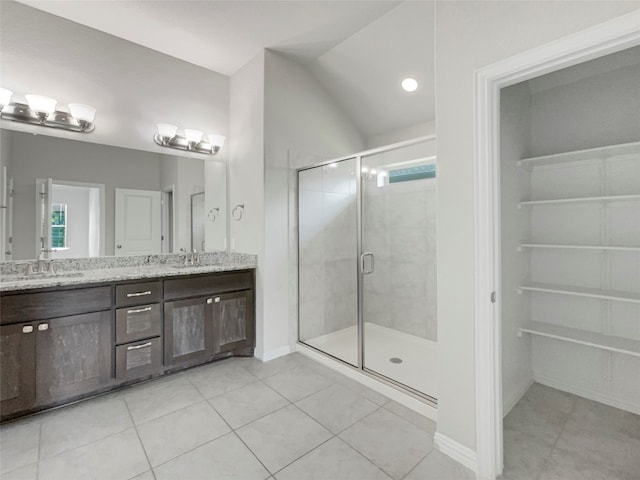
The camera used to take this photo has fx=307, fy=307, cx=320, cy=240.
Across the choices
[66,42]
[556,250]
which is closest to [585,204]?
[556,250]

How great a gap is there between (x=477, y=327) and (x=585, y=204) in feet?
5.30

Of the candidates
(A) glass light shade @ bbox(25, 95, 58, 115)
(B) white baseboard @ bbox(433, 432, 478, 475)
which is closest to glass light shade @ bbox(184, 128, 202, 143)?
(A) glass light shade @ bbox(25, 95, 58, 115)

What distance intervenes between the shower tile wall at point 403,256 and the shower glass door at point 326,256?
253 mm

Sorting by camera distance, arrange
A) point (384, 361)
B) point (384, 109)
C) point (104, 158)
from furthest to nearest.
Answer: point (384, 109) → point (384, 361) → point (104, 158)

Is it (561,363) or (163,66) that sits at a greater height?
(163,66)

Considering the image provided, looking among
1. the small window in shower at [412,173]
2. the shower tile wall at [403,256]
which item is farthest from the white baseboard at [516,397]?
the small window in shower at [412,173]

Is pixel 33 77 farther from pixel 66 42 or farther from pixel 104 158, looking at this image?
pixel 104 158

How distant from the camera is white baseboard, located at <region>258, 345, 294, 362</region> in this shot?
9.75ft

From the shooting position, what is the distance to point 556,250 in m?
2.49

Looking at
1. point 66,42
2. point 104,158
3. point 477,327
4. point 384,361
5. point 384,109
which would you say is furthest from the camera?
point 384,109

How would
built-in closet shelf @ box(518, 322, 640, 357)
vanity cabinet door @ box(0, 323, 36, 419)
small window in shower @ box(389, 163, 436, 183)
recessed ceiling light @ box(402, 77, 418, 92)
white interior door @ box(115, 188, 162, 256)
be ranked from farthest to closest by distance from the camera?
1. small window in shower @ box(389, 163, 436, 183)
2. recessed ceiling light @ box(402, 77, 418, 92)
3. white interior door @ box(115, 188, 162, 256)
4. built-in closet shelf @ box(518, 322, 640, 357)
5. vanity cabinet door @ box(0, 323, 36, 419)

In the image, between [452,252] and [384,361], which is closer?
[452,252]

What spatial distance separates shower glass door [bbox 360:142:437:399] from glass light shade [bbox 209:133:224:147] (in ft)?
5.32

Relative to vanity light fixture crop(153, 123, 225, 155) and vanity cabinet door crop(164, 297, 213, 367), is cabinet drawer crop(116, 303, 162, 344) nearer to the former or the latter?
vanity cabinet door crop(164, 297, 213, 367)
